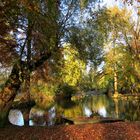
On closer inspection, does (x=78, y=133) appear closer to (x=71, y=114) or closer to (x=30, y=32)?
(x=30, y=32)

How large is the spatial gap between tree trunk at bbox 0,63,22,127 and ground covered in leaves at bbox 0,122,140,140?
1.46 meters

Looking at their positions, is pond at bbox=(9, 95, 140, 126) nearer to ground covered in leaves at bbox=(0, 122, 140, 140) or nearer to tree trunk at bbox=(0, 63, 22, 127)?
tree trunk at bbox=(0, 63, 22, 127)

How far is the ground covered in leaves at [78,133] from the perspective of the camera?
11227 millimetres

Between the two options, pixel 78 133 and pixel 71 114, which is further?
pixel 71 114

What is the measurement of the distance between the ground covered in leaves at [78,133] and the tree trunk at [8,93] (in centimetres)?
146

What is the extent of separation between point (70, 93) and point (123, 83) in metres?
9.47

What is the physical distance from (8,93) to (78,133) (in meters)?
3.99

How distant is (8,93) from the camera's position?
46.9ft

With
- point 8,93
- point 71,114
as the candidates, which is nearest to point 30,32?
point 8,93

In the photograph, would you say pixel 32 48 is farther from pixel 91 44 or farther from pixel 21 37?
pixel 91 44

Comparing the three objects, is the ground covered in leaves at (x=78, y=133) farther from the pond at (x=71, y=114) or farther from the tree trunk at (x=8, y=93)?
the pond at (x=71, y=114)

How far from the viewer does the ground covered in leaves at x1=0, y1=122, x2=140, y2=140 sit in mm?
11227

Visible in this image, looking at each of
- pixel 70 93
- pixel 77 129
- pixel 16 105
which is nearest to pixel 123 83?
pixel 70 93

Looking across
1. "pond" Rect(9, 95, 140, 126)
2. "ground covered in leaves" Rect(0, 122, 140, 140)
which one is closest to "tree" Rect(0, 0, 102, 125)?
"ground covered in leaves" Rect(0, 122, 140, 140)
